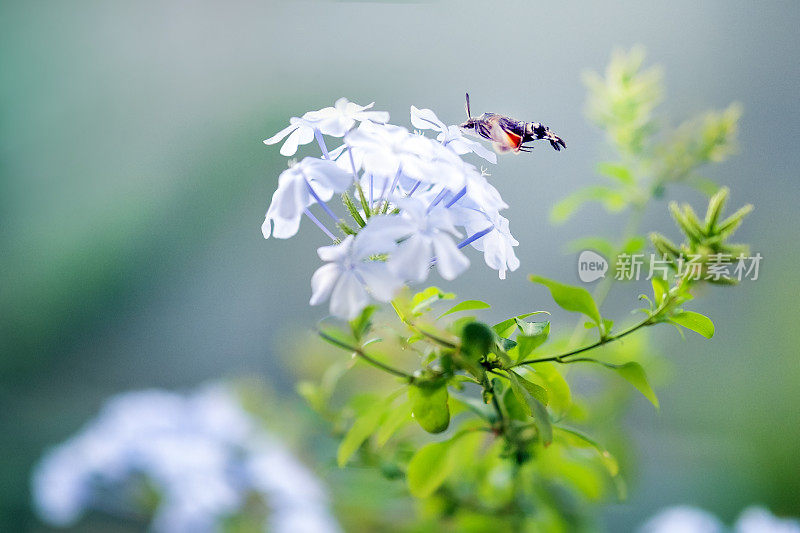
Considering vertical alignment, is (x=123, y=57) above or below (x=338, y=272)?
above

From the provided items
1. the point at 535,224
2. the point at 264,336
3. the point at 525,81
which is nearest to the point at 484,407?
the point at 535,224

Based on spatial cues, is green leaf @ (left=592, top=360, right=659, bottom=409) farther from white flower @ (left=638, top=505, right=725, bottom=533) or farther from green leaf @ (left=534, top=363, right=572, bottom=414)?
white flower @ (left=638, top=505, right=725, bottom=533)

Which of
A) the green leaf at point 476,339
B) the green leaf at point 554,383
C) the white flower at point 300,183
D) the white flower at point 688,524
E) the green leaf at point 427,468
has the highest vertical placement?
the white flower at point 300,183

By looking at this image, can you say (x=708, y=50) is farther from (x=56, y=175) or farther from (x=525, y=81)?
(x=56, y=175)

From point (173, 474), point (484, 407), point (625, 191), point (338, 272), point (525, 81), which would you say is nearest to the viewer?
point (338, 272)

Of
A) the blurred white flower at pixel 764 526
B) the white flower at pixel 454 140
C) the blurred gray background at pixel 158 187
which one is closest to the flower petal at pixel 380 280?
the white flower at pixel 454 140

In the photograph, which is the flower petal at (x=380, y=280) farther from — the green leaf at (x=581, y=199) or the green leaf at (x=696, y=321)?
the green leaf at (x=581, y=199)

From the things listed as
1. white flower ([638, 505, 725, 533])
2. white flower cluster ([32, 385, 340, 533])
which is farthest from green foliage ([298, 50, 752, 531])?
white flower cluster ([32, 385, 340, 533])
